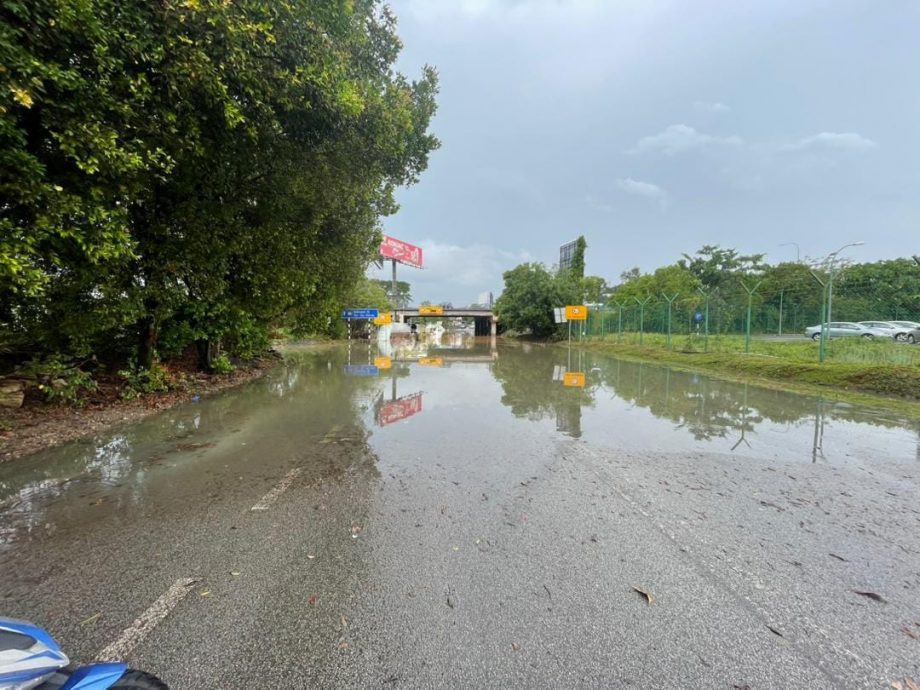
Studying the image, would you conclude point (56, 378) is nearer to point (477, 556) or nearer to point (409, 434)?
point (409, 434)

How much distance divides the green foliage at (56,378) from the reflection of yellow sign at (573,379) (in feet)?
34.1

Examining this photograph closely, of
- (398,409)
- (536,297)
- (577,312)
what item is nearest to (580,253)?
(536,297)

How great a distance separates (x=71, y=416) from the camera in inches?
263

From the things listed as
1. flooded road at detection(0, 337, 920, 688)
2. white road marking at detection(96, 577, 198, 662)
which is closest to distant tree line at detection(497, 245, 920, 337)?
flooded road at detection(0, 337, 920, 688)

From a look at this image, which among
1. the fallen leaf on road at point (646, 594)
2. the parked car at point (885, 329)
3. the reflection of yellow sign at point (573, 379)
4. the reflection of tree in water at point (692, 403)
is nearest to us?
the fallen leaf on road at point (646, 594)

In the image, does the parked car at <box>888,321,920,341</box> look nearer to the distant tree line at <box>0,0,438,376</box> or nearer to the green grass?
the green grass

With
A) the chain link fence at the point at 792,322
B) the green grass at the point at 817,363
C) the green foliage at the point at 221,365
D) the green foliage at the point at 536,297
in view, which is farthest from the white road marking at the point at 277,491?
the green foliage at the point at 536,297

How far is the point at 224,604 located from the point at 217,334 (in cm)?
973

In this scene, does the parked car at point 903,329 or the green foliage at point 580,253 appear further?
the green foliage at point 580,253

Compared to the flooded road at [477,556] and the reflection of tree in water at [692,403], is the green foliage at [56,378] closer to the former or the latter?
the flooded road at [477,556]

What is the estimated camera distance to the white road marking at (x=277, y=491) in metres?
3.78

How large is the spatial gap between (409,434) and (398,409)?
6.68 feet

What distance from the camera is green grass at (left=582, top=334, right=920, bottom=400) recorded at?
9.55 metres

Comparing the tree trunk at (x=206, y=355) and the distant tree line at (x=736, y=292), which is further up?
the distant tree line at (x=736, y=292)
